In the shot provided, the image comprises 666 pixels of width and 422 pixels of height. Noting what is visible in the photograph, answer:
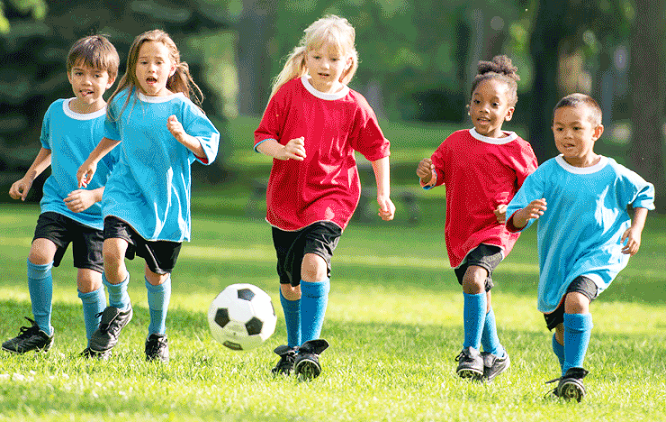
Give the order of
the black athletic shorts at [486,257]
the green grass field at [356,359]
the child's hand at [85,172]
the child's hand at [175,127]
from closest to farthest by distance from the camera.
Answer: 1. the green grass field at [356,359]
2. the child's hand at [175,127]
3. the black athletic shorts at [486,257]
4. the child's hand at [85,172]

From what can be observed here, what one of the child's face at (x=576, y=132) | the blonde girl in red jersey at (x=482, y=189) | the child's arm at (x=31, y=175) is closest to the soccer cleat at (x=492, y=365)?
the blonde girl in red jersey at (x=482, y=189)

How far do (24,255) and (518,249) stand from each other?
345 inches

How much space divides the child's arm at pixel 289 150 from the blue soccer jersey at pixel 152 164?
0.39m

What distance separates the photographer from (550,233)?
4.91 meters

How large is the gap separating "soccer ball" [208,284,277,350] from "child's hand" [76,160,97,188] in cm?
110

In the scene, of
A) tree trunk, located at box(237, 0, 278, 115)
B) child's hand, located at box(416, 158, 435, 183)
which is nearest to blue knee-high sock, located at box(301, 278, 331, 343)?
child's hand, located at box(416, 158, 435, 183)

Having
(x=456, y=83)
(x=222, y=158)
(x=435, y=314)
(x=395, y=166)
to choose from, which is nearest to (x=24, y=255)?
(x=435, y=314)

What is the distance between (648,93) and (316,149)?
17.5 meters

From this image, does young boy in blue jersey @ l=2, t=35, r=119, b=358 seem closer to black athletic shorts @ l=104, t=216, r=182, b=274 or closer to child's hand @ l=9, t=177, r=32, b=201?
child's hand @ l=9, t=177, r=32, b=201

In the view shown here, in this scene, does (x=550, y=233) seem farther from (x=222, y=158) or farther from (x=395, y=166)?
(x=395, y=166)

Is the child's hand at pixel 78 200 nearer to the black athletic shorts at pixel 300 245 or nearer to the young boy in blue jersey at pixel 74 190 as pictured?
the young boy in blue jersey at pixel 74 190

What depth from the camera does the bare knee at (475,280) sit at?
16.9ft

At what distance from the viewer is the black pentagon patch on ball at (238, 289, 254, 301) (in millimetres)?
5285

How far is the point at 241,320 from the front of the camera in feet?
16.9
